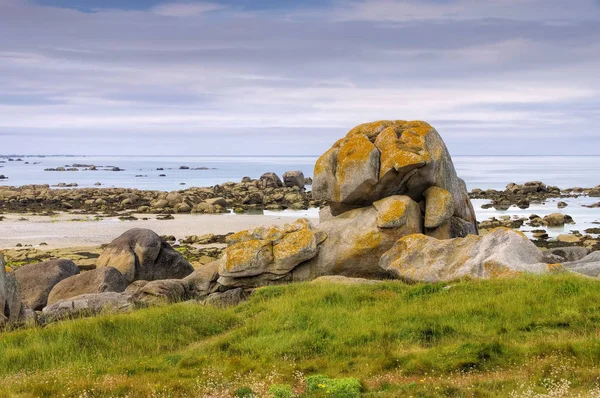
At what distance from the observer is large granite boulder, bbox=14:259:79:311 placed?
28797mm

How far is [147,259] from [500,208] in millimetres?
59204

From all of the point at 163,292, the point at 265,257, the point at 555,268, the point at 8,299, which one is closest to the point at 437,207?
the point at 555,268

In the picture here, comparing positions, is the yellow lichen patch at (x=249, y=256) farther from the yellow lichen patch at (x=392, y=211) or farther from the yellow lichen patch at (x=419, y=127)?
the yellow lichen patch at (x=419, y=127)

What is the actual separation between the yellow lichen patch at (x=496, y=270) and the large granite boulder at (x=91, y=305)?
43.1 ft

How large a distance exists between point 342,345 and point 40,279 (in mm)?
19679

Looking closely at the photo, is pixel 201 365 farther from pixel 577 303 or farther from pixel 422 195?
pixel 422 195

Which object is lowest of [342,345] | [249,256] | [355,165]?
[342,345]

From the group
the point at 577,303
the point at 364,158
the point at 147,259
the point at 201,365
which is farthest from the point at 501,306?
the point at 147,259

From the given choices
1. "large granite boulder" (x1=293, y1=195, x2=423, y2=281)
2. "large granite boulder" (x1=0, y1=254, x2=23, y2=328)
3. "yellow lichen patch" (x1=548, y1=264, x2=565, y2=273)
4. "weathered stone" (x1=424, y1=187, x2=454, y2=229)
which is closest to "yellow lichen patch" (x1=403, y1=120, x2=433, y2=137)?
"weathered stone" (x1=424, y1=187, x2=454, y2=229)

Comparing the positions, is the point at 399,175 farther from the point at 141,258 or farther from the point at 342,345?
the point at 342,345

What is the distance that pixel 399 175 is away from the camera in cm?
2923

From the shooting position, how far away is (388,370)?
13977 mm

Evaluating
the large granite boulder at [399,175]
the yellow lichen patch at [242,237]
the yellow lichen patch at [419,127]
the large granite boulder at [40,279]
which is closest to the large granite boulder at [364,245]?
the large granite boulder at [399,175]

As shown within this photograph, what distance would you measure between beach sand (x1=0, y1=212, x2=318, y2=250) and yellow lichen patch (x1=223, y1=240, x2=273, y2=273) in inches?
1007
